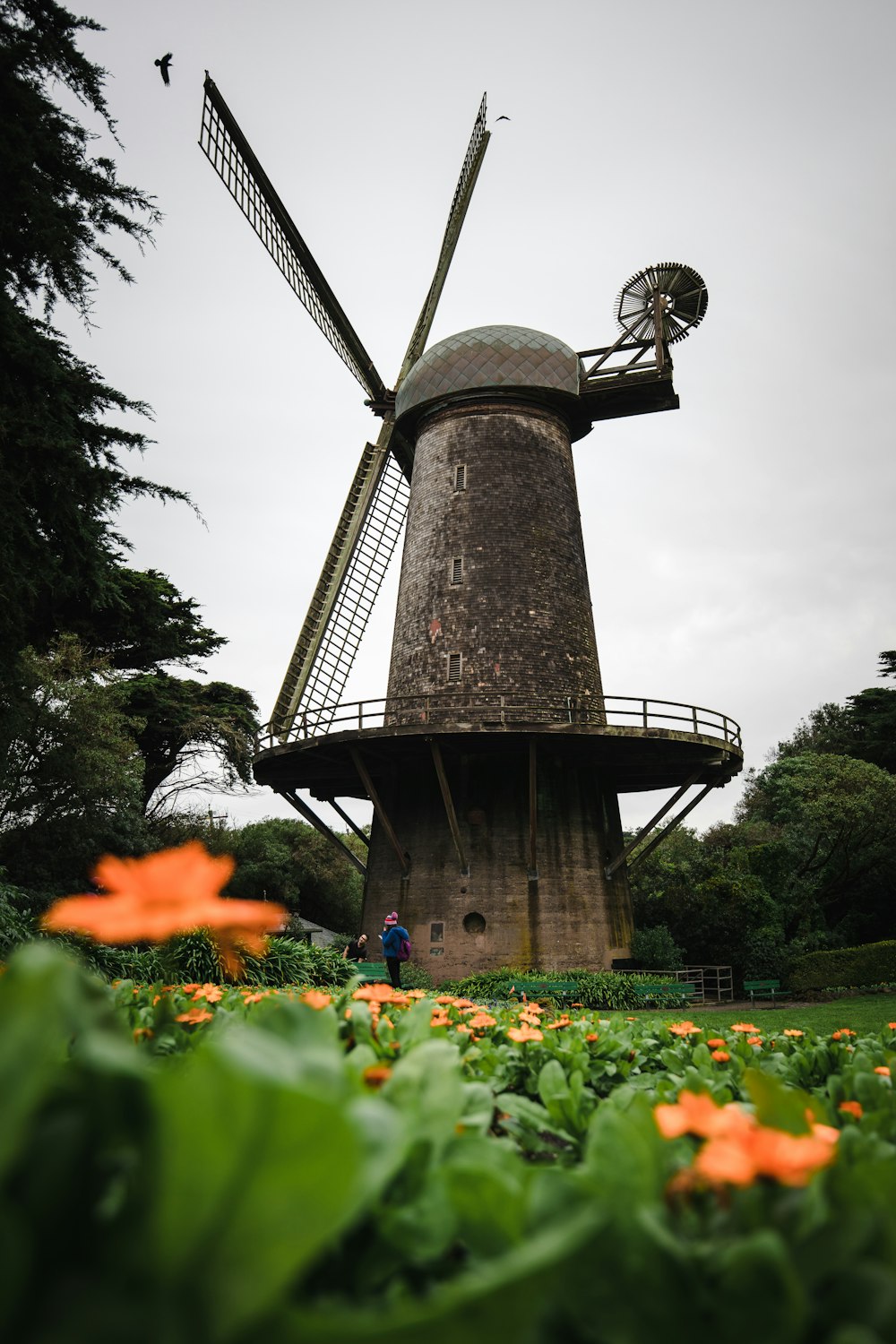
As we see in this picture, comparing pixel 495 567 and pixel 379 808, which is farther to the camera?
pixel 495 567

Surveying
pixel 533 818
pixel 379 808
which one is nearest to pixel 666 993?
pixel 533 818

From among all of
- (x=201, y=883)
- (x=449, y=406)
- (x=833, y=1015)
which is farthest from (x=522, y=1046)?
(x=449, y=406)

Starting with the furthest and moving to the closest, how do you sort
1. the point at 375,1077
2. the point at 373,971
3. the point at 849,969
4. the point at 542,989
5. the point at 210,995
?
the point at 849,969
the point at 373,971
the point at 542,989
the point at 210,995
the point at 375,1077

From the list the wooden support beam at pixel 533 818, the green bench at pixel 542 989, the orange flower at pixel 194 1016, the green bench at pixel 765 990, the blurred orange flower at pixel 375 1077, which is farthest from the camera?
the green bench at pixel 765 990

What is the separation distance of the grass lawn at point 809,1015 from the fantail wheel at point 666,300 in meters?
15.4

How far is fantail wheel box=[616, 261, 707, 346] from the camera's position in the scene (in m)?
22.7

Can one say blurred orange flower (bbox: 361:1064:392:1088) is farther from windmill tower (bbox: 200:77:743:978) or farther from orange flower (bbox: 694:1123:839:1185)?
windmill tower (bbox: 200:77:743:978)

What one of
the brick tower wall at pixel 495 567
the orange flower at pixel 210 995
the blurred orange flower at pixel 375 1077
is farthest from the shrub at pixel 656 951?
the blurred orange flower at pixel 375 1077

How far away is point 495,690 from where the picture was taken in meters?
18.7

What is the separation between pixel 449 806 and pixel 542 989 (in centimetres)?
364

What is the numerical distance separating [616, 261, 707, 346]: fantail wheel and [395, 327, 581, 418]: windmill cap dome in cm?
225

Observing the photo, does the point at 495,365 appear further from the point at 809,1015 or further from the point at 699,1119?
the point at 699,1119

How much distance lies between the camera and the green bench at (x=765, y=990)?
1905cm

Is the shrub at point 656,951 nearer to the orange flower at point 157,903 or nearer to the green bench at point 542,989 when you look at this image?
the green bench at point 542,989
